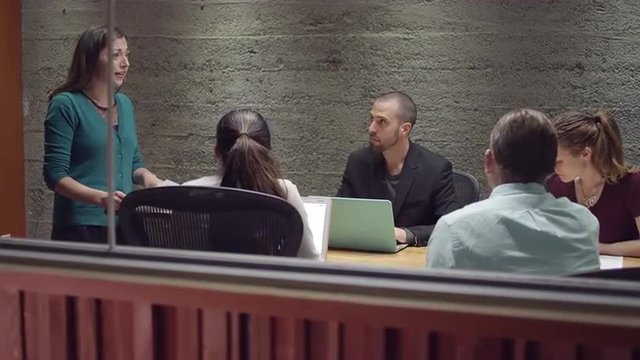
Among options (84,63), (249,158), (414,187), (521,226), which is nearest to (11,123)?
(84,63)

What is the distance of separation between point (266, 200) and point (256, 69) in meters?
2.51

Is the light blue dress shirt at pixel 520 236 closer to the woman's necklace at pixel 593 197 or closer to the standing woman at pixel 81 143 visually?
the woman's necklace at pixel 593 197

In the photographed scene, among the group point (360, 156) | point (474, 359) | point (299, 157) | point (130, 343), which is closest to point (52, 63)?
point (299, 157)

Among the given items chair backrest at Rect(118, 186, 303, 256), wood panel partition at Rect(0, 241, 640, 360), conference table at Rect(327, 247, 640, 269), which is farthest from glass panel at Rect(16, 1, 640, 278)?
wood panel partition at Rect(0, 241, 640, 360)

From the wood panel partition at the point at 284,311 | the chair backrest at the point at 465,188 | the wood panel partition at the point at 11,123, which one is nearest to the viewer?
the wood panel partition at the point at 284,311

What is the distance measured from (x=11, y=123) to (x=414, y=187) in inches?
99.5

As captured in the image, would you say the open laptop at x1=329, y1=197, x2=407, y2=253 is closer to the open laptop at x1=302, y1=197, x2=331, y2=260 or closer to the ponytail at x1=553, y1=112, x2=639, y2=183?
the open laptop at x1=302, y1=197, x2=331, y2=260

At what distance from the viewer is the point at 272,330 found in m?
1.27

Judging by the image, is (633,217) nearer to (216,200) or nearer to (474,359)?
(216,200)

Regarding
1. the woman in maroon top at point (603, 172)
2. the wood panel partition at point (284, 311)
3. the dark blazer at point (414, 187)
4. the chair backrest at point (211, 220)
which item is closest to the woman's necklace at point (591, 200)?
the woman in maroon top at point (603, 172)

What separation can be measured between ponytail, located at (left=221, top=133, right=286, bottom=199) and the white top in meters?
0.02

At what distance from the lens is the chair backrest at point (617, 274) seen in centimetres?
127

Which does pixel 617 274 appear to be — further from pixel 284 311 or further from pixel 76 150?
pixel 76 150

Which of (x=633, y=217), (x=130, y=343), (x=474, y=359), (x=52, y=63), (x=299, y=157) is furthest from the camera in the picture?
(x=52, y=63)
